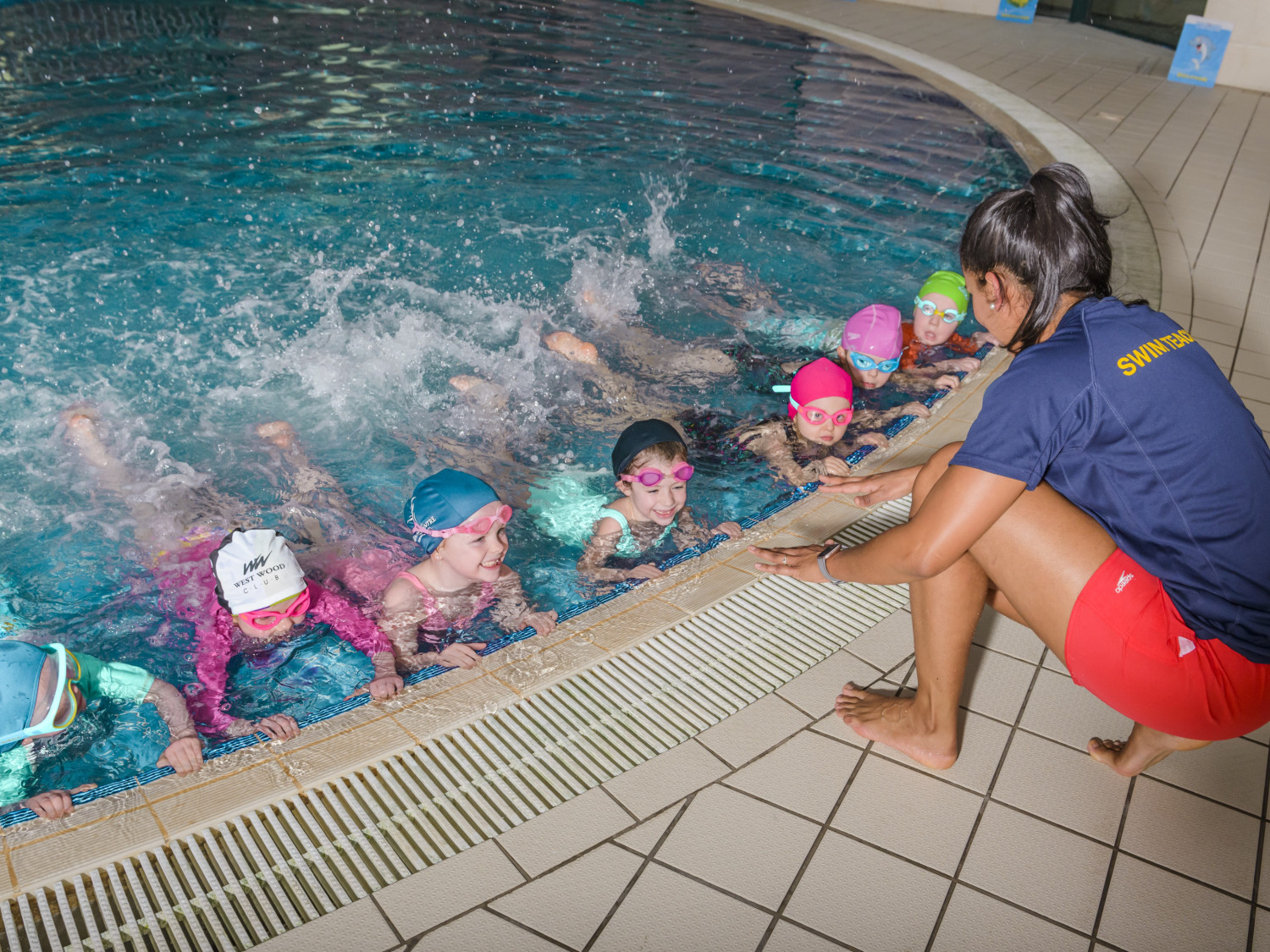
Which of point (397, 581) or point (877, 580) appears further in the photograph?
point (397, 581)

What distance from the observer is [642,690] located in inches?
116

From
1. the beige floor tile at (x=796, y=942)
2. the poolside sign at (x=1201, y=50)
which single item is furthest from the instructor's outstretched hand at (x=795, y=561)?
the poolside sign at (x=1201, y=50)

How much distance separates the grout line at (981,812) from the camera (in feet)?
7.31

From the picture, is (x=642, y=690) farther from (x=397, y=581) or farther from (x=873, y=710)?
(x=397, y=581)

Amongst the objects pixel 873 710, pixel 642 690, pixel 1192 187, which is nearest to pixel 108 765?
pixel 642 690

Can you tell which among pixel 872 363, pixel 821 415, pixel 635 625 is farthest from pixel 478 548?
pixel 872 363

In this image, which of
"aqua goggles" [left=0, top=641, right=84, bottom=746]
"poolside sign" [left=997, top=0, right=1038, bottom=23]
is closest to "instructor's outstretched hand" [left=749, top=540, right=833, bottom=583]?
"aqua goggles" [left=0, top=641, right=84, bottom=746]

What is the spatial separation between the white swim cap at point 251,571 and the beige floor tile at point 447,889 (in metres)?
1.35

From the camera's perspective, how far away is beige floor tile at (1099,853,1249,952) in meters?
2.18

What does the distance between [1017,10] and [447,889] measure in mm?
17891

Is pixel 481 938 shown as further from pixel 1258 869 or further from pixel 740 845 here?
pixel 1258 869

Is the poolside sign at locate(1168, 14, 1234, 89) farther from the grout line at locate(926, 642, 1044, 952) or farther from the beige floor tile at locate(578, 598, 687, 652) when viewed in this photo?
the beige floor tile at locate(578, 598, 687, 652)

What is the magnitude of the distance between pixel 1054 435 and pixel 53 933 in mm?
2672

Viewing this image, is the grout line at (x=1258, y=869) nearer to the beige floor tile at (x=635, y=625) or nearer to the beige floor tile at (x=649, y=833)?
the beige floor tile at (x=649, y=833)
